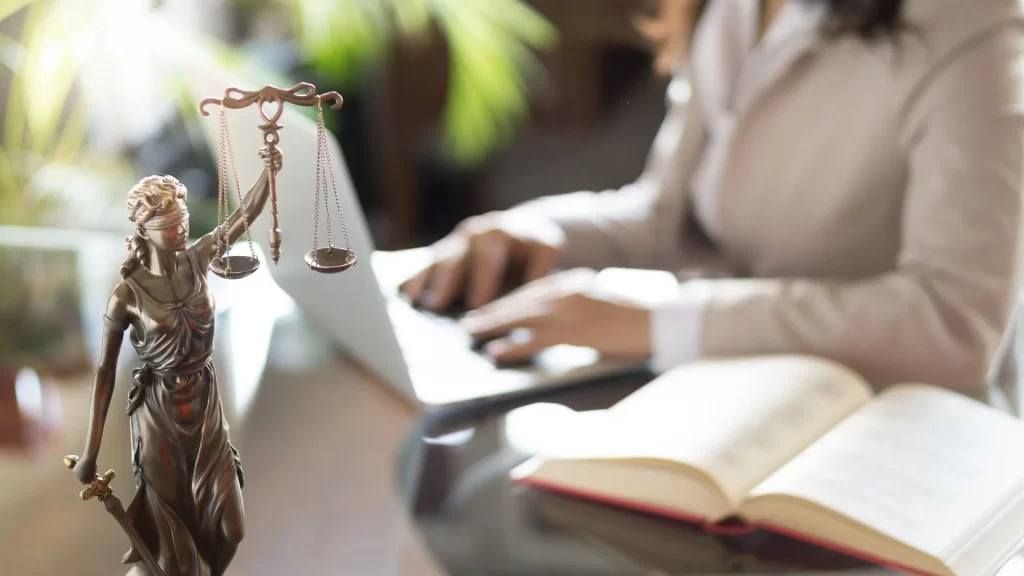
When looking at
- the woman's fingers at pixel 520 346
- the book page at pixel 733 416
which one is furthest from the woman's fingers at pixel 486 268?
the book page at pixel 733 416

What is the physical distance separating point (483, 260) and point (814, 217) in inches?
14.1

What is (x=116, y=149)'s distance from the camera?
134cm

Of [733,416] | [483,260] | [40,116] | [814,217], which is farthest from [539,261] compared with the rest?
[40,116]

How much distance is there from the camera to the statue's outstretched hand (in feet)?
1.26

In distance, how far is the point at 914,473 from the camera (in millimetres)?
546

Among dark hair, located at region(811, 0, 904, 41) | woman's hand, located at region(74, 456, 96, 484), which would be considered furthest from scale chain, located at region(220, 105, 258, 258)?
dark hair, located at region(811, 0, 904, 41)

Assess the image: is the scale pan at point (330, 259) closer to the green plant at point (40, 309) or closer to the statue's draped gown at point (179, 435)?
the statue's draped gown at point (179, 435)

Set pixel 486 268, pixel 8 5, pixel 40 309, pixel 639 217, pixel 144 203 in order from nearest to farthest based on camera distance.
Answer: pixel 144 203, pixel 8 5, pixel 40 309, pixel 486 268, pixel 639 217

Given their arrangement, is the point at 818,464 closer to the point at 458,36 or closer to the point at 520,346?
the point at 520,346

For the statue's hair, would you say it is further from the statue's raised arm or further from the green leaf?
the green leaf

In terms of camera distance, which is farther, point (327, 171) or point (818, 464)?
point (818, 464)

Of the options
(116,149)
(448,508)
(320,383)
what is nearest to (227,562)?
(448,508)

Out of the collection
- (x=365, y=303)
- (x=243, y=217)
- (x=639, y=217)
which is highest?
(x=243, y=217)

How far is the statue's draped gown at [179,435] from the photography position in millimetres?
371
